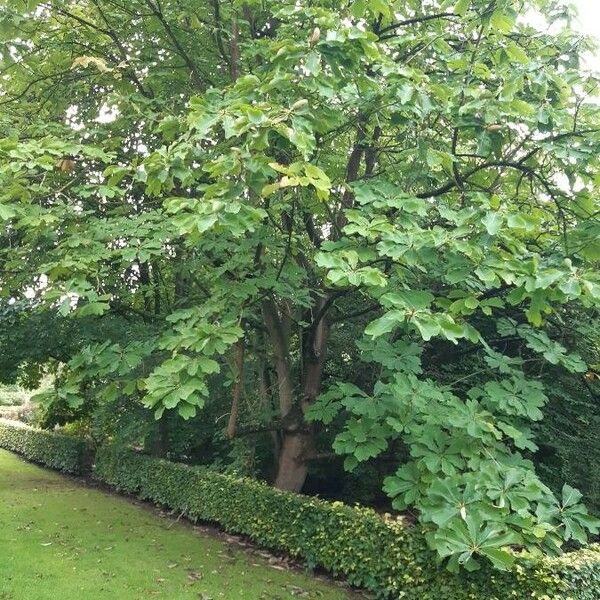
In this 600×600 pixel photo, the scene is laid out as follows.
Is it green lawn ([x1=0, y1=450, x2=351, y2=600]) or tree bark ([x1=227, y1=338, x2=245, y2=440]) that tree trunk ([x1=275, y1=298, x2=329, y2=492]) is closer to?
tree bark ([x1=227, y1=338, x2=245, y2=440])

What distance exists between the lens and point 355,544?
620 cm

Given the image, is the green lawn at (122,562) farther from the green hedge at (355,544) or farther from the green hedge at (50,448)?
the green hedge at (50,448)

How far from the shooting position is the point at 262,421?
820 centimetres

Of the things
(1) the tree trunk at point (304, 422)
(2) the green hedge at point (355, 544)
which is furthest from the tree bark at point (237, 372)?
(2) the green hedge at point (355, 544)

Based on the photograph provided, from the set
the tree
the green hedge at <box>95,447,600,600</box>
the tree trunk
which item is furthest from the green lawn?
the tree

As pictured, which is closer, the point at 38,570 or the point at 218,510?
the point at 38,570

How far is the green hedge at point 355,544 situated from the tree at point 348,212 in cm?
32

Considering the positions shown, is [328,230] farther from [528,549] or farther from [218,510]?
[528,549]

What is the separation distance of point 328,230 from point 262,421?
9.02 ft

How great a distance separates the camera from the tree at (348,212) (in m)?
4.36

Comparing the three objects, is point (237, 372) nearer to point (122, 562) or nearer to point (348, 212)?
point (122, 562)

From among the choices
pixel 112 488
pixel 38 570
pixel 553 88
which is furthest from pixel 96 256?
pixel 112 488

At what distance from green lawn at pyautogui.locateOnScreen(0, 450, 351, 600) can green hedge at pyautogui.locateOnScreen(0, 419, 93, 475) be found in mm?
4300

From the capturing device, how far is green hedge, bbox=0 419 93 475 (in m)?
14.1
